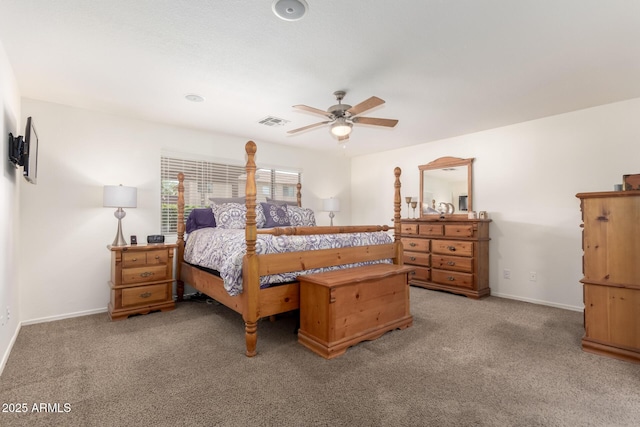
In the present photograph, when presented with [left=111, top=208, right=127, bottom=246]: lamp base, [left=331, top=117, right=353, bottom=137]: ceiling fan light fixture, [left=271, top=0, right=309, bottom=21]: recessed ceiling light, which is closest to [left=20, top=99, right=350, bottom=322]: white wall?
[left=111, top=208, right=127, bottom=246]: lamp base

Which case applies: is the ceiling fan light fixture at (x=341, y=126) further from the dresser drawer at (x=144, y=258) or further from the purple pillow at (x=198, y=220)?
the dresser drawer at (x=144, y=258)

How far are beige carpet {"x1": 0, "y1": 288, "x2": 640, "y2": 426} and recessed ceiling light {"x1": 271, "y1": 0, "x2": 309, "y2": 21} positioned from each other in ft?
7.59

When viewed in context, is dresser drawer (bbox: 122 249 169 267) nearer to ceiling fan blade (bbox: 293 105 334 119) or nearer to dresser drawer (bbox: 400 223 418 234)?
ceiling fan blade (bbox: 293 105 334 119)

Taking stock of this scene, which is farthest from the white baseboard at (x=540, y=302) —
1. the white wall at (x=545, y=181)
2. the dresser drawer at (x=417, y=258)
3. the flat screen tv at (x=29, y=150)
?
the flat screen tv at (x=29, y=150)

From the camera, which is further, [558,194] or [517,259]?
[517,259]

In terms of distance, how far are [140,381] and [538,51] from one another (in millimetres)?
3648

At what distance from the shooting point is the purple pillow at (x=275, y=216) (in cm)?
396

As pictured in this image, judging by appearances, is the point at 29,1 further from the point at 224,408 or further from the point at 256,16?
the point at 224,408

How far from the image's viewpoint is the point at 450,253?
432cm

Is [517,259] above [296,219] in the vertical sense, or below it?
below

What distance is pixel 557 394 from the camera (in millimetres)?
1860

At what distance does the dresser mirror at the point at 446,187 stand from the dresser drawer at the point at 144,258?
383 cm

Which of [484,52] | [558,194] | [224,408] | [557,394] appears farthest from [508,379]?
[558,194]

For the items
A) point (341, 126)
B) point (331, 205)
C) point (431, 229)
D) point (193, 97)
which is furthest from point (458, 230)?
point (193, 97)
